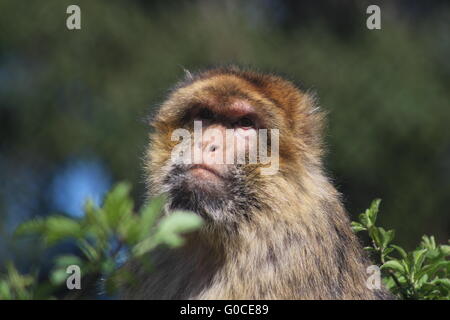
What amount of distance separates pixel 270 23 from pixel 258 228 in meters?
14.1

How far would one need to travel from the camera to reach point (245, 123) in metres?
5.16

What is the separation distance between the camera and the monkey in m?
4.67

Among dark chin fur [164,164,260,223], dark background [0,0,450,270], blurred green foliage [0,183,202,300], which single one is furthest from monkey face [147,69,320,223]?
dark background [0,0,450,270]

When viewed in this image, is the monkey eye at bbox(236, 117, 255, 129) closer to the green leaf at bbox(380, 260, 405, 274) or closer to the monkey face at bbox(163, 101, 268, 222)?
the monkey face at bbox(163, 101, 268, 222)

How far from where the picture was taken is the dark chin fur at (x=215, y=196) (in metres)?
4.79

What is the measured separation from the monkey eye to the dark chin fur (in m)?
0.34

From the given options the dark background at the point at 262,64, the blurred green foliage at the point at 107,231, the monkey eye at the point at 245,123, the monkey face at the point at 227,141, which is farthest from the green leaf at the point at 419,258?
the dark background at the point at 262,64

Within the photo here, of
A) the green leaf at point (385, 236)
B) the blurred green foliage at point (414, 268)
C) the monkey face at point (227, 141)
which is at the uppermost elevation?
the monkey face at point (227, 141)

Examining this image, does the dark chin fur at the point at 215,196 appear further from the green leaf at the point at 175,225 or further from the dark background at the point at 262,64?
the dark background at the point at 262,64

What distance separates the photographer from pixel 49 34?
1725cm

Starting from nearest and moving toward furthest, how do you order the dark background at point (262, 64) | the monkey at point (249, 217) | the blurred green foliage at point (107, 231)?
the blurred green foliage at point (107, 231) → the monkey at point (249, 217) → the dark background at point (262, 64)

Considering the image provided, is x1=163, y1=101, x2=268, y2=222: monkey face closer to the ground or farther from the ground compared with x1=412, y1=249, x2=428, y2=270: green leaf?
farther from the ground
